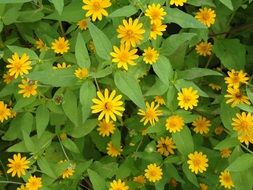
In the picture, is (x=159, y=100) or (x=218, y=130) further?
(x=218, y=130)

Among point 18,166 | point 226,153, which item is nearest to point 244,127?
point 226,153

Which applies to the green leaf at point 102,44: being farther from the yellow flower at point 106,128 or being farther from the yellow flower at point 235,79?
the yellow flower at point 235,79

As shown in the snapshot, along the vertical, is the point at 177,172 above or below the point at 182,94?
below

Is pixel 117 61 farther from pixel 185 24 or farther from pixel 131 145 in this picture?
pixel 131 145

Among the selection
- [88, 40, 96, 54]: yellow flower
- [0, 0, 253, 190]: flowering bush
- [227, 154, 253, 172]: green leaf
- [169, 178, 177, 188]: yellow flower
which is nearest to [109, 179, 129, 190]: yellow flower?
[0, 0, 253, 190]: flowering bush

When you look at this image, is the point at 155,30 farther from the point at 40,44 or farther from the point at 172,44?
the point at 40,44

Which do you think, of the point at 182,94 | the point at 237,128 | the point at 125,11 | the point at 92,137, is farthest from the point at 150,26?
the point at 92,137
